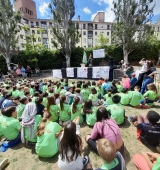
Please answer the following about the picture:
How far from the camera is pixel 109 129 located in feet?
7.84

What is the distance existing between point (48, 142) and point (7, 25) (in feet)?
61.0

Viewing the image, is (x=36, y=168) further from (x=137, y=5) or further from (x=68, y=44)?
(x=137, y=5)

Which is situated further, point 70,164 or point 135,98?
point 135,98

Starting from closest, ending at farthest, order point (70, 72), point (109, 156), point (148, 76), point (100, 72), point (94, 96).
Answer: point (109, 156)
point (94, 96)
point (148, 76)
point (100, 72)
point (70, 72)

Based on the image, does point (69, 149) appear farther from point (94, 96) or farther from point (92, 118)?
point (94, 96)

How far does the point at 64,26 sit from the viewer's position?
18.9m

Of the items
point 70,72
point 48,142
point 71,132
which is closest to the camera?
point 71,132

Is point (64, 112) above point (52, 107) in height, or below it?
below

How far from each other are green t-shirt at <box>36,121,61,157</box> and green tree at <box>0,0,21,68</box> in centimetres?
1694

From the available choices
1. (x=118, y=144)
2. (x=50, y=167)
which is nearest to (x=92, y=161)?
(x=118, y=144)

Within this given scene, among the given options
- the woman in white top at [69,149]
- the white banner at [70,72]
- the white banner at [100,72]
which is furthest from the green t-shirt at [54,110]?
the white banner at [70,72]

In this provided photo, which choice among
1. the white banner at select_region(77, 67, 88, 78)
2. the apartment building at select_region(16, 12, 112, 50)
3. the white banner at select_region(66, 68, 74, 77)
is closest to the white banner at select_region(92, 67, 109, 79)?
the white banner at select_region(77, 67, 88, 78)

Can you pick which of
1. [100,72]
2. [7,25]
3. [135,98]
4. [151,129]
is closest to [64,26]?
[7,25]

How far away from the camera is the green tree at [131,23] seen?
663 inches
